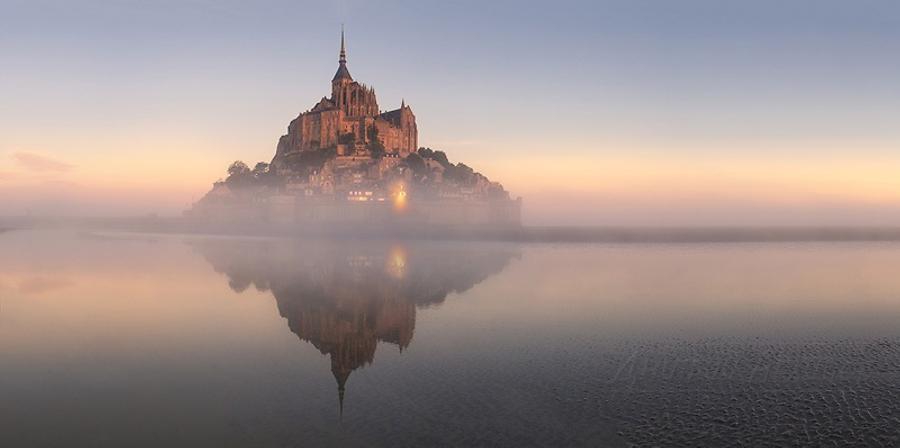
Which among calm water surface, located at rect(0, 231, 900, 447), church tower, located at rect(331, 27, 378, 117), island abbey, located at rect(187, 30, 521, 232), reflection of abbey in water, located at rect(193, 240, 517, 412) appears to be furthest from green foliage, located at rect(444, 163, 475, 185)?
calm water surface, located at rect(0, 231, 900, 447)

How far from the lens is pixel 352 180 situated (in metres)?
155

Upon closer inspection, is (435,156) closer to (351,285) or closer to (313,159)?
(313,159)

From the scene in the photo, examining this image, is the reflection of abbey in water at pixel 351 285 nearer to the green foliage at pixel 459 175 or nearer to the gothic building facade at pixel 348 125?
the gothic building facade at pixel 348 125

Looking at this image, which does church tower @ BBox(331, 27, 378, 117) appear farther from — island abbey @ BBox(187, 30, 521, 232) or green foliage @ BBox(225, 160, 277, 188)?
green foliage @ BBox(225, 160, 277, 188)

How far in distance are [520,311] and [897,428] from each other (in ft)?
78.2

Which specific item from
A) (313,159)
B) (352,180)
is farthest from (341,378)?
(313,159)

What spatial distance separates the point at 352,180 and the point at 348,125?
17.0 m

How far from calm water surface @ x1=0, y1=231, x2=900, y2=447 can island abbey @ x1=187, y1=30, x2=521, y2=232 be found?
330 ft

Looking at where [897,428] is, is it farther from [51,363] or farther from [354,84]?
[354,84]

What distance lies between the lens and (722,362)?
26.0m

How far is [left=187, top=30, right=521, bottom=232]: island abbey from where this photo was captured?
15450cm

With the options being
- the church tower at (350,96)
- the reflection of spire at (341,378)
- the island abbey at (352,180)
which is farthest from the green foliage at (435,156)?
the reflection of spire at (341,378)

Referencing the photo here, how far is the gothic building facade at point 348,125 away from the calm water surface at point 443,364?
357 feet

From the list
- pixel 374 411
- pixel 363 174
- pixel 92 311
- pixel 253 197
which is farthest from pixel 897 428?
pixel 253 197
